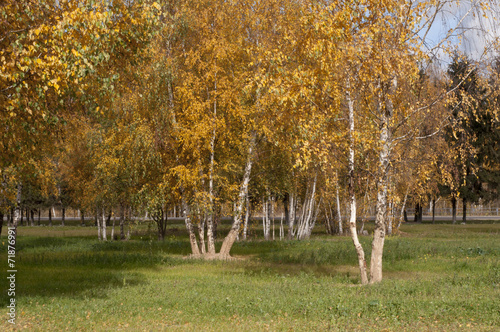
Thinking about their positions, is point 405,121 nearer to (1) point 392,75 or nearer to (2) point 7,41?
A: (1) point 392,75

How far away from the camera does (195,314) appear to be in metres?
11.4

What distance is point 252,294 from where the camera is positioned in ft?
44.4

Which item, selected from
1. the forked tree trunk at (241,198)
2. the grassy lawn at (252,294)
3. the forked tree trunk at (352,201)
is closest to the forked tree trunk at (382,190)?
the forked tree trunk at (352,201)

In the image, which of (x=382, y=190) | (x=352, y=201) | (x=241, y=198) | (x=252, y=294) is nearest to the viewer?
(x=252, y=294)

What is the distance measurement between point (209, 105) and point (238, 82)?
1794 mm

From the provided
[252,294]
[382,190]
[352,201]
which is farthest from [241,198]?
[252,294]

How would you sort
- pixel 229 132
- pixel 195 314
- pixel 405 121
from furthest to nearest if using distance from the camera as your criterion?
pixel 229 132 → pixel 405 121 → pixel 195 314

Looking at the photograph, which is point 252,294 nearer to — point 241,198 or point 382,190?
point 382,190

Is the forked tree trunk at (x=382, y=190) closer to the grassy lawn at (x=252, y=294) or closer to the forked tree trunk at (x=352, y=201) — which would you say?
the forked tree trunk at (x=352, y=201)

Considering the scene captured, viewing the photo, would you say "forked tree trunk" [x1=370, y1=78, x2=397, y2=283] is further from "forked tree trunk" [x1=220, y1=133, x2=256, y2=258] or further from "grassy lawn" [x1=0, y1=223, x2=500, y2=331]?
"forked tree trunk" [x1=220, y1=133, x2=256, y2=258]

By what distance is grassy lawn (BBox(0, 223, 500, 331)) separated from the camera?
1031 centimetres

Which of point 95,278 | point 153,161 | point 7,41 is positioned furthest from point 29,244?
point 7,41

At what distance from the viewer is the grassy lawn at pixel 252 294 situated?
10312 mm

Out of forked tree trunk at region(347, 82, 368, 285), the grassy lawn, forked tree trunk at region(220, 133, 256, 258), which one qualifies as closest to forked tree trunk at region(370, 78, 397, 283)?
forked tree trunk at region(347, 82, 368, 285)
